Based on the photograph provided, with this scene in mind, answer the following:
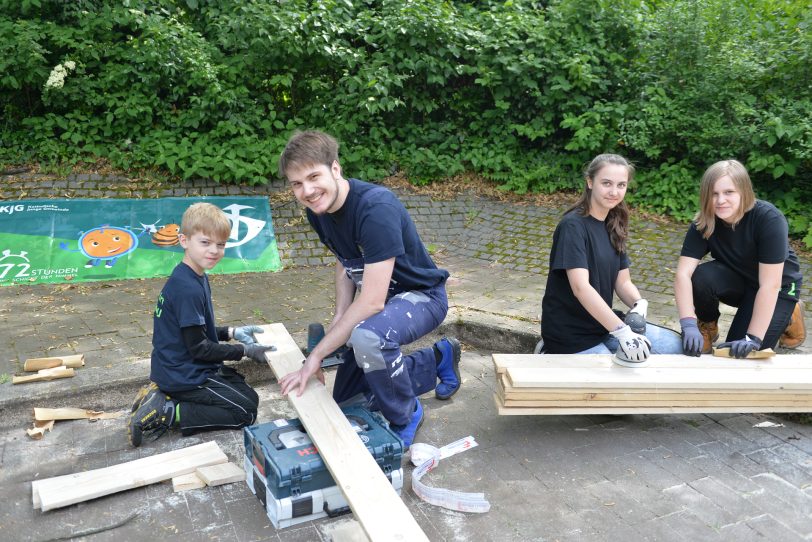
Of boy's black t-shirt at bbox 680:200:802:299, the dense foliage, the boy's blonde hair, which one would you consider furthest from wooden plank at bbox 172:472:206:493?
the dense foliage

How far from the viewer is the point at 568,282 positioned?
413 cm

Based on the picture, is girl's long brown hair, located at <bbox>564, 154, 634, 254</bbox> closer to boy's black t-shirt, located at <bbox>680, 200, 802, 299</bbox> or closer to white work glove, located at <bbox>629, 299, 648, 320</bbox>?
white work glove, located at <bbox>629, 299, 648, 320</bbox>

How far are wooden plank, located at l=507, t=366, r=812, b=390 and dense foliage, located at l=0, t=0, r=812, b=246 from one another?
4.59 meters

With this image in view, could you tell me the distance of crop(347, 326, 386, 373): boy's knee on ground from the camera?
3523 mm

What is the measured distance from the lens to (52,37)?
865cm

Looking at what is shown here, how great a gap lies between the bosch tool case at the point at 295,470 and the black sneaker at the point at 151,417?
68 centimetres

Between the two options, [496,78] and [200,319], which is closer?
[200,319]

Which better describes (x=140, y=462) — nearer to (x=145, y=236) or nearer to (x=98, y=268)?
(x=98, y=268)

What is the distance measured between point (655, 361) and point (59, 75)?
25.7ft

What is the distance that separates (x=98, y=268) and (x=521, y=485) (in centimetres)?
522

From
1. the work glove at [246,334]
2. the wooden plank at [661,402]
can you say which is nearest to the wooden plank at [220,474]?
the work glove at [246,334]

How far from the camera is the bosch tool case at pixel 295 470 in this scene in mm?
2986

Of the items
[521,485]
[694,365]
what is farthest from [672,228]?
[521,485]

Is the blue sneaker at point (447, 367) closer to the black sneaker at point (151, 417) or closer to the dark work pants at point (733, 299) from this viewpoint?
the black sneaker at point (151, 417)
